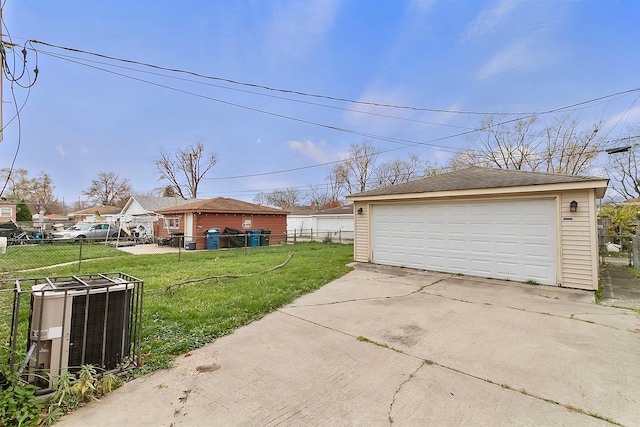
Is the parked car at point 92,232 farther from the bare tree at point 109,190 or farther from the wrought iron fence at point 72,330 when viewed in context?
the bare tree at point 109,190

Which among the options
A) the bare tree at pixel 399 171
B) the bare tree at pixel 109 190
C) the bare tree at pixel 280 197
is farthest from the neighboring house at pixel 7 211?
the bare tree at pixel 399 171

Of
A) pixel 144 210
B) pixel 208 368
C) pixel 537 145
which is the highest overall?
pixel 537 145

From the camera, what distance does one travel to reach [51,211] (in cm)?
4684

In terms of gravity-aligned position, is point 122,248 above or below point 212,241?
below

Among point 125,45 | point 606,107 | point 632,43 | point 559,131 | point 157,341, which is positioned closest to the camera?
point 157,341

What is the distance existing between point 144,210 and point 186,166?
34.4 feet

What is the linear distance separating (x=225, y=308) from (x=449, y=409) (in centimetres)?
334

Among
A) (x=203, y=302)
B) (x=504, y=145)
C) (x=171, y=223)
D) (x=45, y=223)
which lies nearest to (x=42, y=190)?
(x=45, y=223)

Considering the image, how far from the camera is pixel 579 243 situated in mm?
5961

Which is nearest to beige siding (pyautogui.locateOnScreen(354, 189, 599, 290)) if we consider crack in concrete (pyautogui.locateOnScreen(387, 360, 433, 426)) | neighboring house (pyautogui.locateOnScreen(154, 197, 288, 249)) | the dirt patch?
crack in concrete (pyautogui.locateOnScreen(387, 360, 433, 426))

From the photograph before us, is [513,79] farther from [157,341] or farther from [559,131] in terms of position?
[157,341]

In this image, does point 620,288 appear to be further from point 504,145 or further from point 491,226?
point 504,145

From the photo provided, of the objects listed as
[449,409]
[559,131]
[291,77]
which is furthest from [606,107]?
[449,409]

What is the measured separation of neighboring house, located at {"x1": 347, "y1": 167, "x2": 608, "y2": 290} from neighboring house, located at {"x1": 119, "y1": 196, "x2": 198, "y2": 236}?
841 inches
